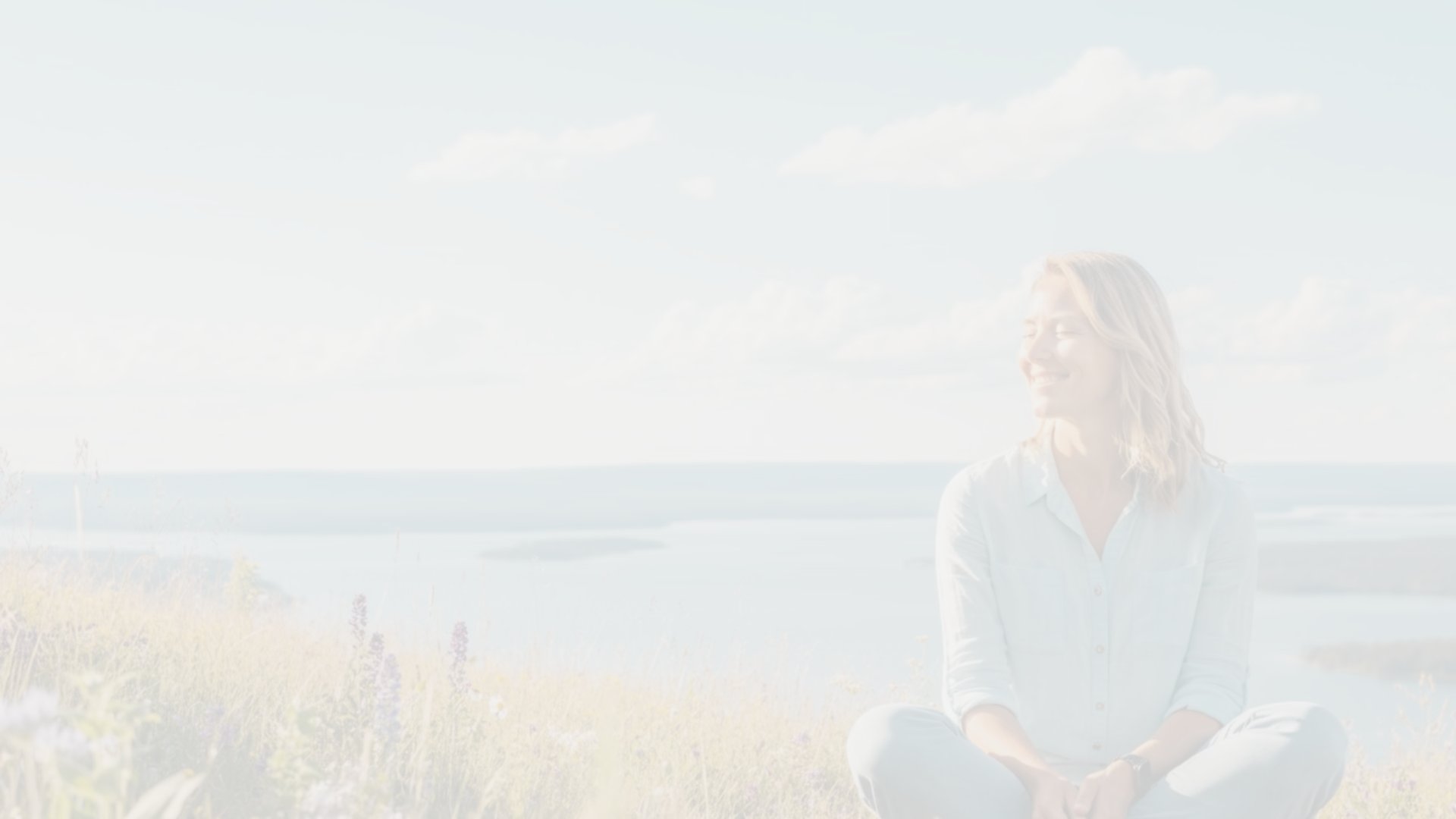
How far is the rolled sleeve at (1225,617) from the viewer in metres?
3.16

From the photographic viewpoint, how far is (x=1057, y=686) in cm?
319

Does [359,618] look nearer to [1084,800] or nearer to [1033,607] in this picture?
[1033,607]

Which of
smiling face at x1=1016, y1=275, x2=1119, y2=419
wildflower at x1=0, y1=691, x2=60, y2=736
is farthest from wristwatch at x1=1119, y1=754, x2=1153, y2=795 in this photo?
wildflower at x1=0, y1=691, x2=60, y2=736

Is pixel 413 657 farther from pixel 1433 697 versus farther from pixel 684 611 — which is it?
pixel 1433 697

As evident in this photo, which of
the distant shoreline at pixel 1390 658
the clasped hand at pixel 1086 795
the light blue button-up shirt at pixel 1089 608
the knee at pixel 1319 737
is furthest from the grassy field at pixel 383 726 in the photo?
the distant shoreline at pixel 1390 658

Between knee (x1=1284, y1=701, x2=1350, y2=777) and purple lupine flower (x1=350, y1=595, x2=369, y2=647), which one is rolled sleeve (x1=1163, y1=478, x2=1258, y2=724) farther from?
purple lupine flower (x1=350, y1=595, x2=369, y2=647)

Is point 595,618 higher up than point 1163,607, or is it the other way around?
point 1163,607

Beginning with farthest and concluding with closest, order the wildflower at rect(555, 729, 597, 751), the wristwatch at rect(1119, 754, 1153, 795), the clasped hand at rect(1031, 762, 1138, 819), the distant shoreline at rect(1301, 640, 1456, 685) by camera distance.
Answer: the distant shoreline at rect(1301, 640, 1456, 685) → the wildflower at rect(555, 729, 597, 751) → the wristwatch at rect(1119, 754, 1153, 795) → the clasped hand at rect(1031, 762, 1138, 819)

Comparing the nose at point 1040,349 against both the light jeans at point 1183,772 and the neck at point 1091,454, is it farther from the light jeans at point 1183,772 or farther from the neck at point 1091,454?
the light jeans at point 1183,772

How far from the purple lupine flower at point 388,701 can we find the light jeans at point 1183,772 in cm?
121

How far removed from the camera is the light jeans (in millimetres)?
2861

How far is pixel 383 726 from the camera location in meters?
3.28

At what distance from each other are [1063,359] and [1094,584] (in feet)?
1.90

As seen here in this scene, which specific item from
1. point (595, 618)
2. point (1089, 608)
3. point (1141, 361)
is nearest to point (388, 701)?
point (1089, 608)
